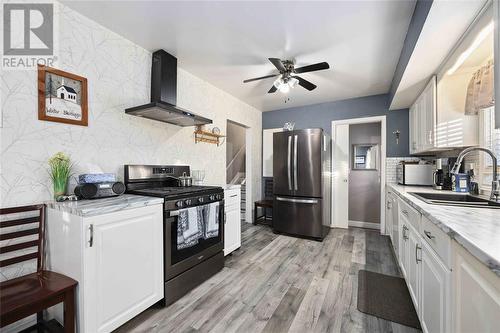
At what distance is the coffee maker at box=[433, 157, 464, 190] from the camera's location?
255 cm

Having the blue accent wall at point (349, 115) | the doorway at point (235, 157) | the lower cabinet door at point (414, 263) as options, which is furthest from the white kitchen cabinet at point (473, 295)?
the doorway at point (235, 157)

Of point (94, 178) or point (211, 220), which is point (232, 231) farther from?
point (94, 178)

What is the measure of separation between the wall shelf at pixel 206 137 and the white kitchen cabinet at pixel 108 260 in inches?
58.9

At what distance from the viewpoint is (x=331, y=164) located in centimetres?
415

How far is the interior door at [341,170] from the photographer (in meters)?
4.09

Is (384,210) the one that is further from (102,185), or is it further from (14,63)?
(14,63)

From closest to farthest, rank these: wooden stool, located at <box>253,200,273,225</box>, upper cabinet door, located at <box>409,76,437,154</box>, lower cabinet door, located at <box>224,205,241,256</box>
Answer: upper cabinet door, located at <box>409,76,437,154</box> → lower cabinet door, located at <box>224,205,241,256</box> → wooden stool, located at <box>253,200,273,225</box>

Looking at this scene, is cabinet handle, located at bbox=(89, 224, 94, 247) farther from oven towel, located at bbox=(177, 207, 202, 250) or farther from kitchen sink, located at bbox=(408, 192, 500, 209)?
kitchen sink, located at bbox=(408, 192, 500, 209)

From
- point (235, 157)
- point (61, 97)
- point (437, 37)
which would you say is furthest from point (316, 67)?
point (235, 157)

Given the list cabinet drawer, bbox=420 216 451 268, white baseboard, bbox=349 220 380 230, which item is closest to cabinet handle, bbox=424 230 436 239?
cabinet drawer, bbox=420 216 451 268

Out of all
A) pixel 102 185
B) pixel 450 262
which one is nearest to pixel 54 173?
pixel 102 185

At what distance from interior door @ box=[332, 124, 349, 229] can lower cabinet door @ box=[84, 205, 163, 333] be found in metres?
3.36

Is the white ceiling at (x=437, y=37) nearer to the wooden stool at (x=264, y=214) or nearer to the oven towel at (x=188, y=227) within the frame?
the oven towel at (x=188, y=227)

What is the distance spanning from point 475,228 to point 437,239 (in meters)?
0.22
